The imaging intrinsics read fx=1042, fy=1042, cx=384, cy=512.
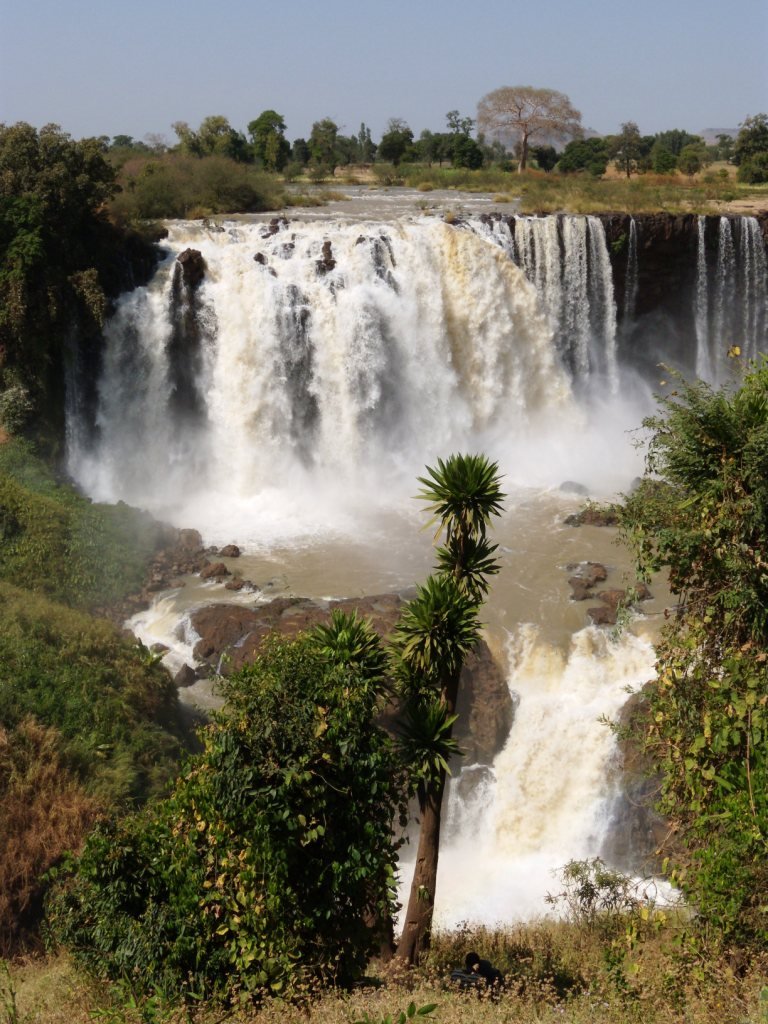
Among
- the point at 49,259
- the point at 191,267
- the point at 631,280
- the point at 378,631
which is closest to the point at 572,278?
the point at 631,280

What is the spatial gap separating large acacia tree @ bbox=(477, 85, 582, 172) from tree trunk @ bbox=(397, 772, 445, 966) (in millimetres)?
41436

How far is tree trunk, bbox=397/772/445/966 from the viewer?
10.4m

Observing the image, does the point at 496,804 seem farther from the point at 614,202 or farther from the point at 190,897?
the point at 614,202

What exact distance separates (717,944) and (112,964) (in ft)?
16.9

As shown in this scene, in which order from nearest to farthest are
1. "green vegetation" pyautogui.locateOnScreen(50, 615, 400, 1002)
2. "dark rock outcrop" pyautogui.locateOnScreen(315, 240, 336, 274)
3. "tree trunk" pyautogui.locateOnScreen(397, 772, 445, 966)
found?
"green vegetation" pyautogui.locateOnScreen(50, 615, 400, 1002), "tree trunk" pyautogui.locateOnScreen(397, 772, 445, 966), "dark rock outcrop" pyautogui.locateOnScreen(315, 240, 336, 274)

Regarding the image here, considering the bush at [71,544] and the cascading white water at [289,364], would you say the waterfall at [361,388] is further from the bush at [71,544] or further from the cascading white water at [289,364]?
the bush at [71,544]

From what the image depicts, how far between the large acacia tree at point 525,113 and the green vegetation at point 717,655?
40943 mm

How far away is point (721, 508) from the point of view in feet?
29.4

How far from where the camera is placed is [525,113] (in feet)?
157

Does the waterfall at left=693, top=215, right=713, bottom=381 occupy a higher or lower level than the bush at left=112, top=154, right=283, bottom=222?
lower

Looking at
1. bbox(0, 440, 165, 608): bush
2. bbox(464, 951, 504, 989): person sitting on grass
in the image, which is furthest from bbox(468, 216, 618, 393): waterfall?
bbox(464, 951, 504, 989): person sitting on grass

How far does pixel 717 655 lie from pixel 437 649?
104 inches

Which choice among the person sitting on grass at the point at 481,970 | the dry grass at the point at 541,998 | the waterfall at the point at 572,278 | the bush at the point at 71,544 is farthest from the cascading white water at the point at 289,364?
the dry grass at the point at 541,998

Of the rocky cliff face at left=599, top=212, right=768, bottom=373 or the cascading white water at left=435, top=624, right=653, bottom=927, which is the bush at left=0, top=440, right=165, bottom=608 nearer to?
the cascading white water at left=435, top=624, right=653, bottom=927
